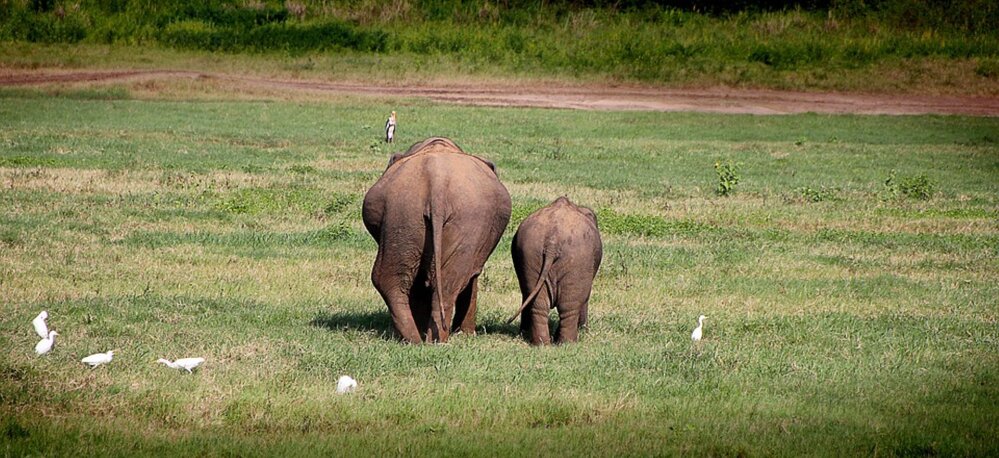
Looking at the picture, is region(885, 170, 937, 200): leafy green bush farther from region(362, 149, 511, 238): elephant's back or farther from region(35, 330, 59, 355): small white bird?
region(35, 330, 59, 355): small white bird

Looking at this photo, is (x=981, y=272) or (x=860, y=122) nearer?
(x=981, y=272)

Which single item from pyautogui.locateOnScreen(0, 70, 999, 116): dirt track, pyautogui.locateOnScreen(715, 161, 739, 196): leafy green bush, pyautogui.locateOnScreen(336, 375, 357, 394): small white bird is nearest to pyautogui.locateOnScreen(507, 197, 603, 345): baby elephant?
pyautogui.locateOnScreen(336, 375, 357, 394): small white bird

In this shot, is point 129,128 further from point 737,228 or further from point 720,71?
point 720,71

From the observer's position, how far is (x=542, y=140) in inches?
1166

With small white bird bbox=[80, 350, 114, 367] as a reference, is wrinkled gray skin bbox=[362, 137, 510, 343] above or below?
above

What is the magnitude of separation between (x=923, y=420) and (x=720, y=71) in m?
32.6

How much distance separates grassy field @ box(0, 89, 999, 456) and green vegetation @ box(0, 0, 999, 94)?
517 inches

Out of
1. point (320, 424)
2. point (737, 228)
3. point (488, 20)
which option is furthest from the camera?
point (488, 20)

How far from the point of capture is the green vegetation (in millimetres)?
40438

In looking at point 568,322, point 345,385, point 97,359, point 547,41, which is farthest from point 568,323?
point 547,41

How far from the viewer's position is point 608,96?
3822 cm

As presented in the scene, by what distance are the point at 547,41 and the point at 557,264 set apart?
106 feet

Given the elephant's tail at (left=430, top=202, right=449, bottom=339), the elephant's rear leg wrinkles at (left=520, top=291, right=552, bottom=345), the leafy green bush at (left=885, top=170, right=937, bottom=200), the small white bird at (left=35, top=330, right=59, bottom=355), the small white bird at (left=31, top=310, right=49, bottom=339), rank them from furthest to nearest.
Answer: the leafy green bush at (left=885, top=170, right=937, bottom=200) → the elephant's rear leg wrinkles at (left=520, top=291, right=552, bottom=345) → the elephant's tail at (left=430, top=202, right=449, bottom=339) → the small white bird at (left=31, top=310, right=49, bottom=339) → the small white bird at (left=35, top=330, right=59, bottom=355)

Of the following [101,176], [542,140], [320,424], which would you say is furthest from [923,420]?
[542,140]
